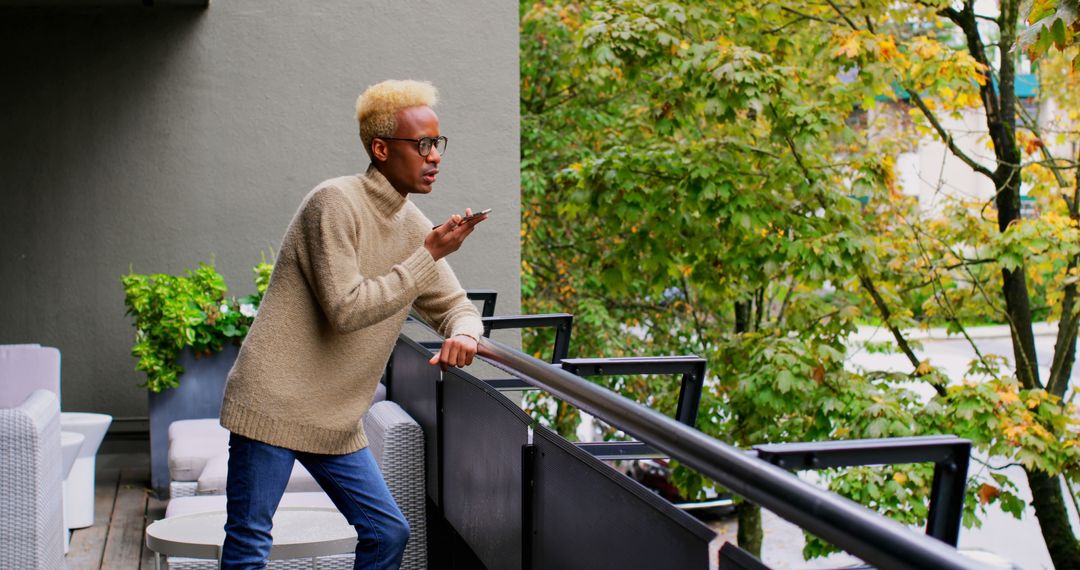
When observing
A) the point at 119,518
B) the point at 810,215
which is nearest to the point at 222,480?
the point at 119,518

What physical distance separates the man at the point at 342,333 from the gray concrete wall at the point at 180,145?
4.48 meters

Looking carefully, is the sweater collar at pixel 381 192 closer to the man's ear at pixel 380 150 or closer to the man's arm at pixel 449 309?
the man's ear at pixel 380 150

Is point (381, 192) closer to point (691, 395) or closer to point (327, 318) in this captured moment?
point (327, 318)

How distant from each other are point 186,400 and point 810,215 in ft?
20.0

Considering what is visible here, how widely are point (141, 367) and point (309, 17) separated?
2.58m

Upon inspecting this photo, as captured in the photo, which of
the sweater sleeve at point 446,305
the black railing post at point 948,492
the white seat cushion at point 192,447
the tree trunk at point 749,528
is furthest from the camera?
the tree trunk at point 749,528

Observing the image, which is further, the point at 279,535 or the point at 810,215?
the point at 810,215

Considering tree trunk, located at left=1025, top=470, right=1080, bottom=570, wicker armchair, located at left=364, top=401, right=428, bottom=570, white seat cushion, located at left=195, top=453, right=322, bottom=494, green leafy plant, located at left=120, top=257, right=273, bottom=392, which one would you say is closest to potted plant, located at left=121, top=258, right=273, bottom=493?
green leafy plant, located at left=120, top=257, right=273, bottom=392

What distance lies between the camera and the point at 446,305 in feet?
9.32

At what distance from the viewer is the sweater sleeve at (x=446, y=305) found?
280 centimetres

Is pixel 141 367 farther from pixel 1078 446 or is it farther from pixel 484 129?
pixel 1078 446

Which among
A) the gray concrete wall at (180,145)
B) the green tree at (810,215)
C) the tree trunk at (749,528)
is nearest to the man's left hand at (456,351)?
the gray concrete wall at (180,145)

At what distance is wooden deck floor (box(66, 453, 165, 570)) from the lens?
4504 millimetres

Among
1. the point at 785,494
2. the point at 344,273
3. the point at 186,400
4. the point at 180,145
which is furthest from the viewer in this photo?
the point at 180,145
